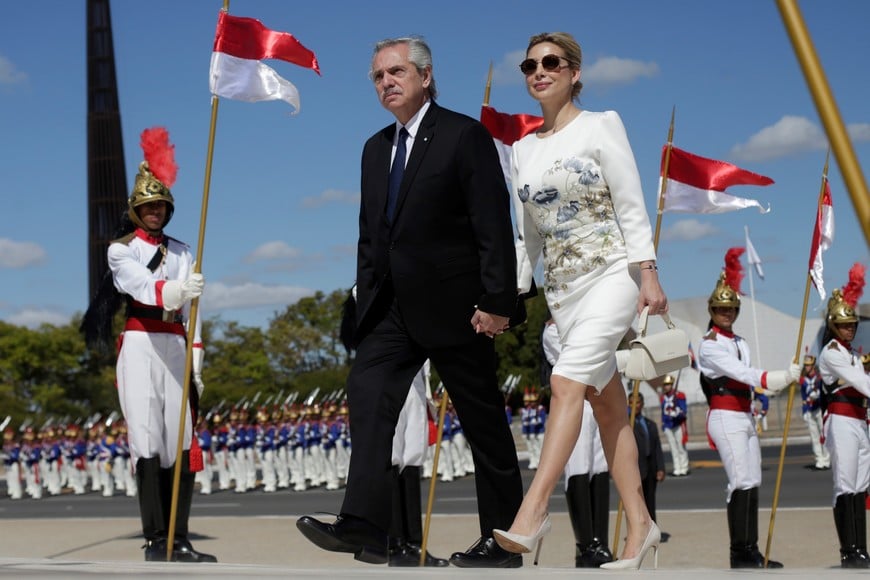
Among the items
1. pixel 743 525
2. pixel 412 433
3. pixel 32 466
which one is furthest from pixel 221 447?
pixel 743 525

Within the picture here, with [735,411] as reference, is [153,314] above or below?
above

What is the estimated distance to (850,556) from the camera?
8.90 meters

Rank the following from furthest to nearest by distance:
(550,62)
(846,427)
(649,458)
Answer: (649,458) < (846,427) < (550,62)

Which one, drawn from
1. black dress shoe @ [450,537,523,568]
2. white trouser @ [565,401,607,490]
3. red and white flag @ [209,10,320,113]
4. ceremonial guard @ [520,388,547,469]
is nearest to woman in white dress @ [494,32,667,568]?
black dress shoe @ [450,537,523,568]

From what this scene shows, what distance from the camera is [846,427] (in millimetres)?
9438

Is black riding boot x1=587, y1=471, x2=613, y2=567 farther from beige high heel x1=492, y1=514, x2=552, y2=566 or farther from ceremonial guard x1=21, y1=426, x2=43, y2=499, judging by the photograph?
ceremonial guard x1=21, y1=426, x2=43, y2=499

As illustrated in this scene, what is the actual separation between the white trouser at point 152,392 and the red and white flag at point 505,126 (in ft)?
8.12

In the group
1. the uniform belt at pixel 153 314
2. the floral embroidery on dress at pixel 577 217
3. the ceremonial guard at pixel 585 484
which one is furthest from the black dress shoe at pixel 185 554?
the floral embroidery on dress at pixel 577 217

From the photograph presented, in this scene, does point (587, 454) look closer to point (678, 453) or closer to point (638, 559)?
point (638, 559)

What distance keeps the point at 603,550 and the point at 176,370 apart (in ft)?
9.41

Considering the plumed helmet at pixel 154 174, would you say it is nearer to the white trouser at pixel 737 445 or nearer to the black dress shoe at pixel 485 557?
the black dress shoe at pixel 485 557

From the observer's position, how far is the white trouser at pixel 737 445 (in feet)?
29.3

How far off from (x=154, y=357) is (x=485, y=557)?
3.34 metres

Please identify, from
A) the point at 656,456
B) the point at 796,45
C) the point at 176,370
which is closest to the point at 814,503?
the point at 656,456
